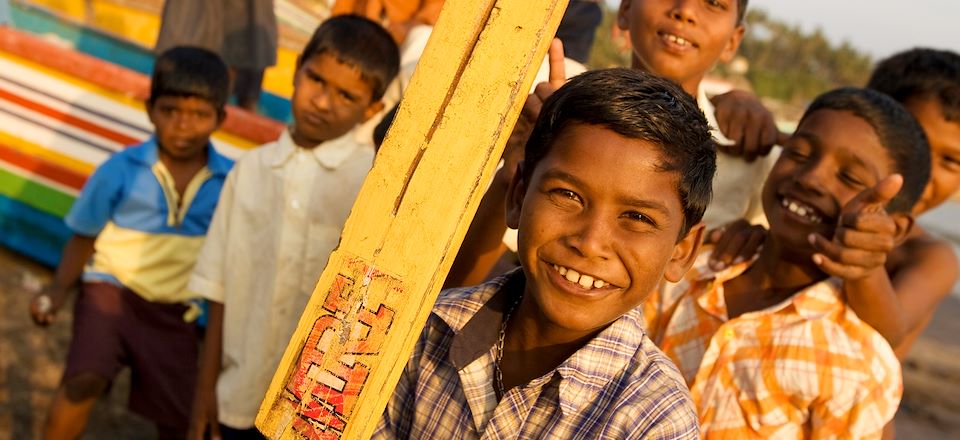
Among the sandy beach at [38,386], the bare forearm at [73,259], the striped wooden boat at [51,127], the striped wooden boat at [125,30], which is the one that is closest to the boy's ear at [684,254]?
the bare forearm at [73,259]

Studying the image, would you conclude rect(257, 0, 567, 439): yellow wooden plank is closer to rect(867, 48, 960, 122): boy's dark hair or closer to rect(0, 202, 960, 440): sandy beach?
rect(867, 48, 960, 122): boy's dark hair

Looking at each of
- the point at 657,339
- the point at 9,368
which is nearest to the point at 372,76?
the point at 657,339

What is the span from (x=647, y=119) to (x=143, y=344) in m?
2.47

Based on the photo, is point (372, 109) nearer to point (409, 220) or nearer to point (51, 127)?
point (409, 220)

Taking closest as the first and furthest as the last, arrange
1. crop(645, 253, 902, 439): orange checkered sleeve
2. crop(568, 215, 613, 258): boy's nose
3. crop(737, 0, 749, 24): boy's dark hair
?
crop(568, 215, 613, 258): boy's nose
crop(645, 253, 902, 439): orange checkered sleeve
crop(737, 0, 749, 24): boy's dark hair

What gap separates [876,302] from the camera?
1.90m

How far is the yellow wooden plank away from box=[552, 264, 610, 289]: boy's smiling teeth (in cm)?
38

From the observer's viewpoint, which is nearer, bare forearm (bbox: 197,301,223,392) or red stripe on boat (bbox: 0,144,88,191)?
bare forearm (bbox: 197,301,223,392)

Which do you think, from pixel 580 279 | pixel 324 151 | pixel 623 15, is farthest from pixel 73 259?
pixel 580 279

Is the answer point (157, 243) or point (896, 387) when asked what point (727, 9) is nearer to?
point (896, 387)

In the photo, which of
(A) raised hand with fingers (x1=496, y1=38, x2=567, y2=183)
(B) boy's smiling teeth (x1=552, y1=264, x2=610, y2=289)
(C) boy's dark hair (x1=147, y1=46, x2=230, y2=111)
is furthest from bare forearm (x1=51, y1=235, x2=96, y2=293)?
(B) boy's smiling teeth (x1=552, y1=264, x2=610, y2=289)

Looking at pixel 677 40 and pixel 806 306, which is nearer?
pixel 806 306

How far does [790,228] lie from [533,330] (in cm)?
78

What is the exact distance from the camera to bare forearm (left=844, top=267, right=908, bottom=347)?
6.15ft
